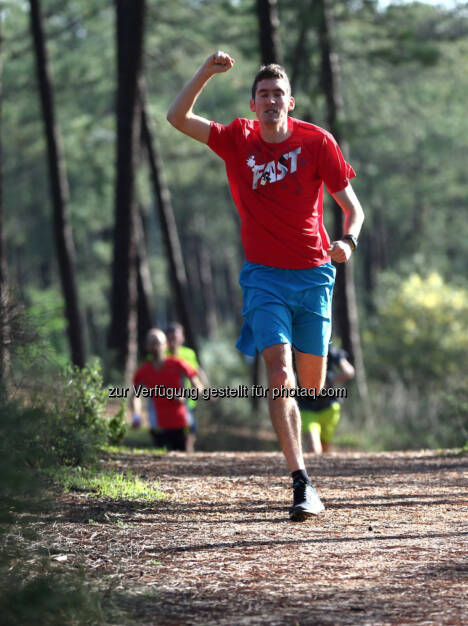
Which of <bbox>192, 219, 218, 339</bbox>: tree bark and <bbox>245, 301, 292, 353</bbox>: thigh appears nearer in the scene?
<bbox>245, 301, 292, 353</bbox>: thigh

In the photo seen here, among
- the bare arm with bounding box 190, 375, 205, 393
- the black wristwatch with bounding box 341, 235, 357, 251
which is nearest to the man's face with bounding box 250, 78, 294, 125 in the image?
the black wristwatch with bounding box 341, 235, 357, 251

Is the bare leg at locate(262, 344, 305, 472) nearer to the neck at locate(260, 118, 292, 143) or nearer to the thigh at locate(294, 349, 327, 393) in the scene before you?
the thigh at locate(294, 349, 327, 393)

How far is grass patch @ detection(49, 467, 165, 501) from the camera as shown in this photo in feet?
18.8

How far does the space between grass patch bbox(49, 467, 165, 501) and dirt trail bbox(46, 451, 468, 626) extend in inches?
5.5

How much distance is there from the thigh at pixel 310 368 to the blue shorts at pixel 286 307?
46 millimetres

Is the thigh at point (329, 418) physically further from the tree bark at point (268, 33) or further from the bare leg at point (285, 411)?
the tree bark at point (268, 33)

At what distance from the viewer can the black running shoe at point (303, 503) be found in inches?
201

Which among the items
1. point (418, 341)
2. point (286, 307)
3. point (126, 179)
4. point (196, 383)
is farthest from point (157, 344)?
point (418, 341)

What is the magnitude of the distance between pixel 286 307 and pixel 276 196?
0.68m

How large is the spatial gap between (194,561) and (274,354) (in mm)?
1566

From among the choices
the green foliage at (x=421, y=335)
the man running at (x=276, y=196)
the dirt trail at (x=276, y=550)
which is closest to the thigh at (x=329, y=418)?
the dirt trail at (x=276, y=550)

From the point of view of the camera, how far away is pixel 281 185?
5672 millimetres

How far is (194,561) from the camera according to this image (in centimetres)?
431

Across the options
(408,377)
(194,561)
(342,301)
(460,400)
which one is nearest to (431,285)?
(408,377)
